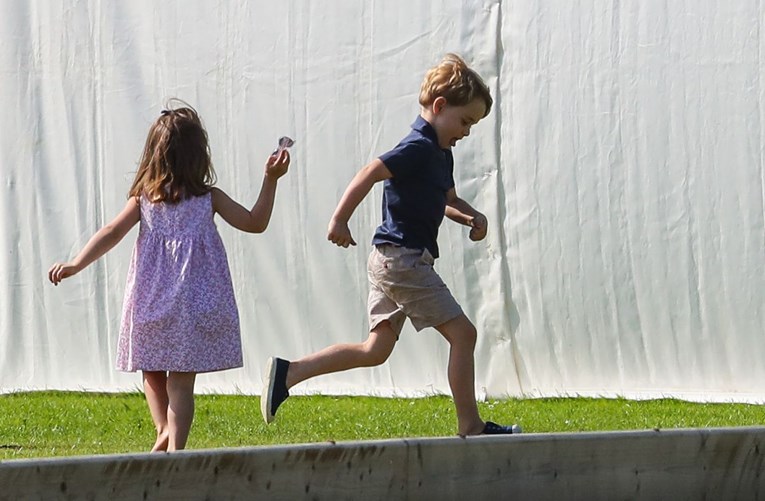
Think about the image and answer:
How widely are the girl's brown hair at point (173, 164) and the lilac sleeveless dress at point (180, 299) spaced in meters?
0.04

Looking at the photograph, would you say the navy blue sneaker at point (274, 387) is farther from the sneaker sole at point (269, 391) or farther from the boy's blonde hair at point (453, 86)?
the boy's blonde hair at point (453, 86)

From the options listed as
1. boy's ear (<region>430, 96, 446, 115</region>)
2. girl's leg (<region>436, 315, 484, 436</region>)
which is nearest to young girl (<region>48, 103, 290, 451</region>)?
Answer: boy's ear (<region>430, 96, 446, 115</region>)

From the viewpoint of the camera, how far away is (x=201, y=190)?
547cm

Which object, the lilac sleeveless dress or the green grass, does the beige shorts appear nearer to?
the lilac sleeveless dress

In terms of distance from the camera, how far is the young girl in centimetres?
531

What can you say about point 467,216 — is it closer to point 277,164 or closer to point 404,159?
point 404,159

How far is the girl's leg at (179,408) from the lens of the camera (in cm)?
533

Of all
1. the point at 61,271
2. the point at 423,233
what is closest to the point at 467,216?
the point at 423,233

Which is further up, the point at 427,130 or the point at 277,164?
the point at 427,130

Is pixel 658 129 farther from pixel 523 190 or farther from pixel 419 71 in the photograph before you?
pixel 419 71

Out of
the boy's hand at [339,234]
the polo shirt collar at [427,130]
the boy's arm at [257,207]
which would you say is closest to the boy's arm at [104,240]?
the boy's arm at [257,207]

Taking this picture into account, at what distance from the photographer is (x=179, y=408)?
5.33m

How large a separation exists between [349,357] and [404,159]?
84 centimetres

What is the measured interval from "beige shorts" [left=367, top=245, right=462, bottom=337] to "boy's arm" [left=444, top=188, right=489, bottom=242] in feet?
0.94
